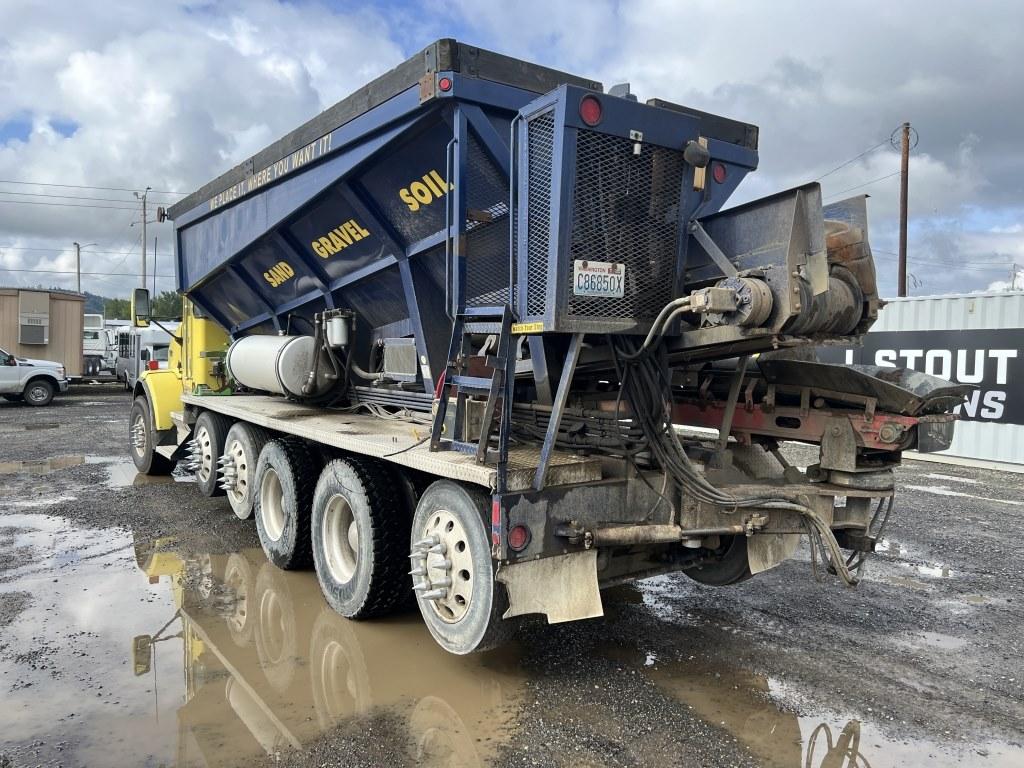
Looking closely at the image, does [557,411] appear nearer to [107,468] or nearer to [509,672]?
[509,672]

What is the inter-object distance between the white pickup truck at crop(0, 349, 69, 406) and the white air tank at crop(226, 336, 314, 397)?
50.3 ft

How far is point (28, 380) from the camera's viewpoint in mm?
20078

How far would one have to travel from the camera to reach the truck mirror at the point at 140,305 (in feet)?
30.4

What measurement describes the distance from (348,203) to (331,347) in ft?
4.57

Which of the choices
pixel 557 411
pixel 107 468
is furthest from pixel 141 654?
pixel 107 468

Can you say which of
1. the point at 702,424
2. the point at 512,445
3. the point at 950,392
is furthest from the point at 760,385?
the point at 512,445

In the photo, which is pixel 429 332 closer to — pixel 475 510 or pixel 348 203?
pixel 348 203

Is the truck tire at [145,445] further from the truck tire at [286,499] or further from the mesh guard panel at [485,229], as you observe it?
the mesh guard panel at [485,229]

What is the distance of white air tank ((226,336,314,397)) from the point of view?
6613 millimetres

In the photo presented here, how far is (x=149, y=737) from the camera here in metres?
3.48

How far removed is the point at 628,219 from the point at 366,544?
244cm

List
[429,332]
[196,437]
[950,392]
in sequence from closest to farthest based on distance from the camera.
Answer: [950,392]
[429,332]
[196,437]

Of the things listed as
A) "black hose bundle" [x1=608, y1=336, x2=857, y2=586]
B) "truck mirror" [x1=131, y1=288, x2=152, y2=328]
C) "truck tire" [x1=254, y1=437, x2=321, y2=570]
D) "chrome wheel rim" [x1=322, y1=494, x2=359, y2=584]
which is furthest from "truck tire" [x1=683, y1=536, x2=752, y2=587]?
"truck mirror" [x1=131, y1=288, x2=152, y2=328]

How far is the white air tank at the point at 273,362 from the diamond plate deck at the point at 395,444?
0.20m
